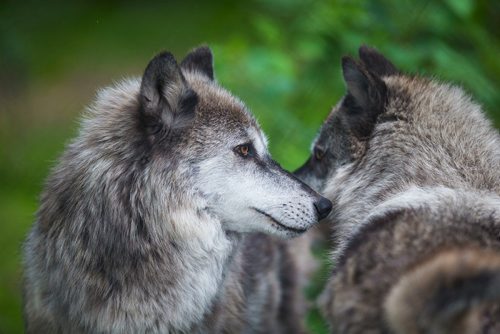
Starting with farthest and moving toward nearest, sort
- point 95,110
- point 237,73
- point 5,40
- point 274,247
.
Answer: point 5,40
point 237,73
point 274,247
point 95,110

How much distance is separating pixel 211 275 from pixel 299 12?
4.17m

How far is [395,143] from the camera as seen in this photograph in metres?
4.68

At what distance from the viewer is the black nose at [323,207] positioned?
4.62 m

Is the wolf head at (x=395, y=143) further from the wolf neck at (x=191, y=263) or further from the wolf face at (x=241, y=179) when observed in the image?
the wolf neck at (x=191, y=263)

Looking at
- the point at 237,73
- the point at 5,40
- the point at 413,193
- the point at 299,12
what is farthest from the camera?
the point at 5,40

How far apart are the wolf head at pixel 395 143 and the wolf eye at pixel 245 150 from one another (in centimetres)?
67

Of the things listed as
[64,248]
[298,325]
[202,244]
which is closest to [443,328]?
[202,244]

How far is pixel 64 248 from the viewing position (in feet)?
14.6

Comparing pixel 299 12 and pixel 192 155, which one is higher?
pixel 299 12

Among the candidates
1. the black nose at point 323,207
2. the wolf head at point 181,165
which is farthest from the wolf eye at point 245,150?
the black nose at point 323,207

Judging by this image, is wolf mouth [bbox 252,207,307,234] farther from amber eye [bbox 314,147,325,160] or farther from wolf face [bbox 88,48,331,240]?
amber eye [bbox 314,147,325,160]

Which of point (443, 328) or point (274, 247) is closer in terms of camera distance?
point (443, 328)

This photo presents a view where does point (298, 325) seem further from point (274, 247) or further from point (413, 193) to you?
point (413, 193)

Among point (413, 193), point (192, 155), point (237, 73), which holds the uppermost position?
point (237, 73)
